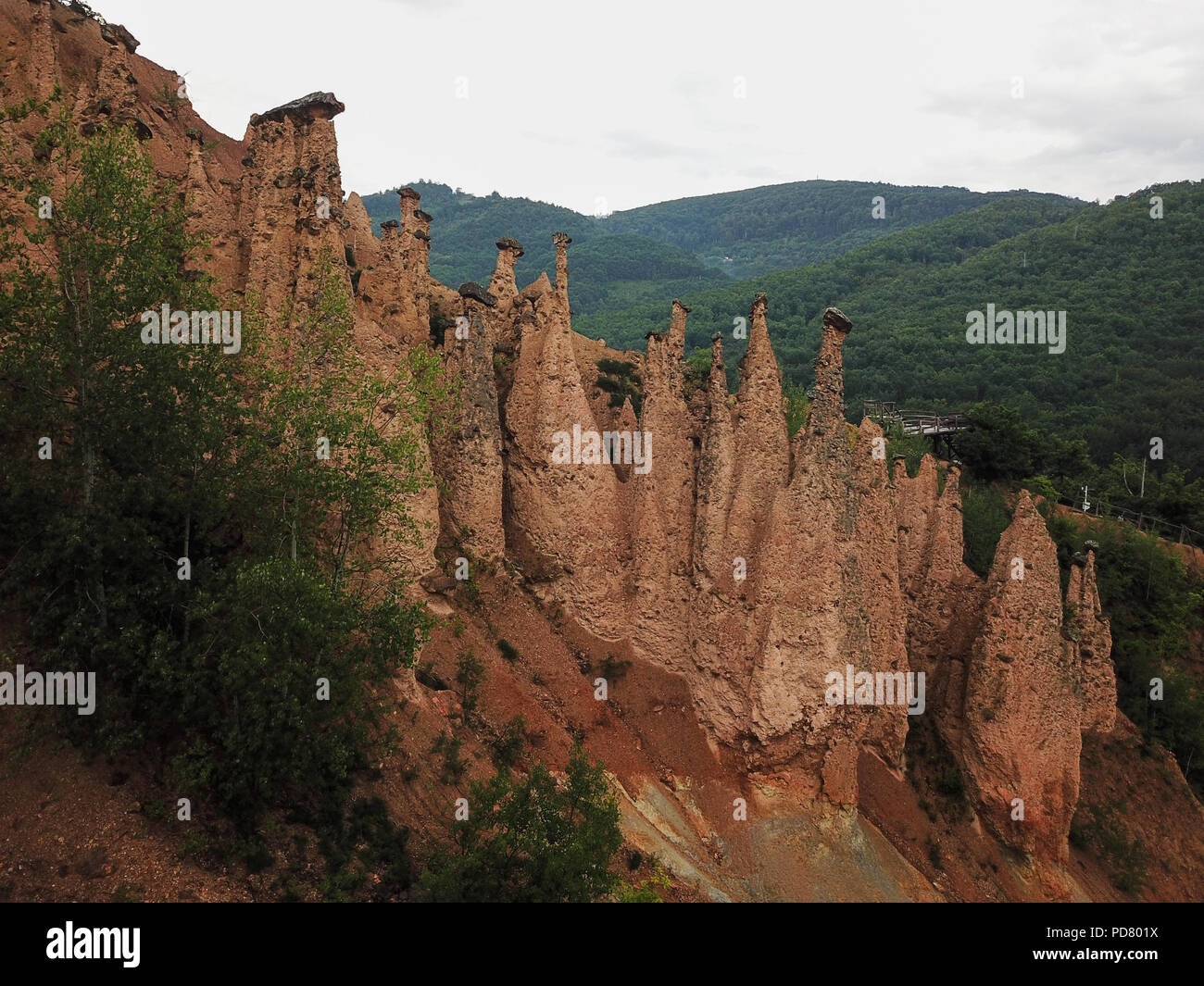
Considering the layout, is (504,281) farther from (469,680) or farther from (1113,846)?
(1113,846)

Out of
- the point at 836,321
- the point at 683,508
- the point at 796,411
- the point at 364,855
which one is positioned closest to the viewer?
the point at 364,855

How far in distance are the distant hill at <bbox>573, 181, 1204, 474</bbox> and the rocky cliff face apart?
54145mm

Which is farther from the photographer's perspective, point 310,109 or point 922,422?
point 922,422

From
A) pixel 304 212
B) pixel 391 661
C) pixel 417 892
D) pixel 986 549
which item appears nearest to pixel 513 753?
pixel 391 661

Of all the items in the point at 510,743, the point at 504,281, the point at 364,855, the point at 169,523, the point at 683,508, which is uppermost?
the point at 504,281

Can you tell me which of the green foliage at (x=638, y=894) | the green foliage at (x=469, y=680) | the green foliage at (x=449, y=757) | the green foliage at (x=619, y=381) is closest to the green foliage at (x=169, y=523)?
the green foliage at (x=449, y=757)

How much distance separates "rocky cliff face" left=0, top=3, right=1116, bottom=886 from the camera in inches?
884

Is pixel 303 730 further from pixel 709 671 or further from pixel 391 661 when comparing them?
pixel 709 671

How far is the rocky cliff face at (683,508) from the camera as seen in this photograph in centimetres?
2245

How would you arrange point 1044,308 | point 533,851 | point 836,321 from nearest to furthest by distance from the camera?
point 533,851 → point 836,321 → point 1044,308

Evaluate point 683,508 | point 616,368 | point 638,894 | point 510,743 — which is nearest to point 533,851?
point 638,894

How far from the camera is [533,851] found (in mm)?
13734

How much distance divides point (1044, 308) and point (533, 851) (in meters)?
95.2

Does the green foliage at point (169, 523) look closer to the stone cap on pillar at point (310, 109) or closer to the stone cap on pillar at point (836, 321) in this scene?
the stone cap on pillar at point (310, 109)
